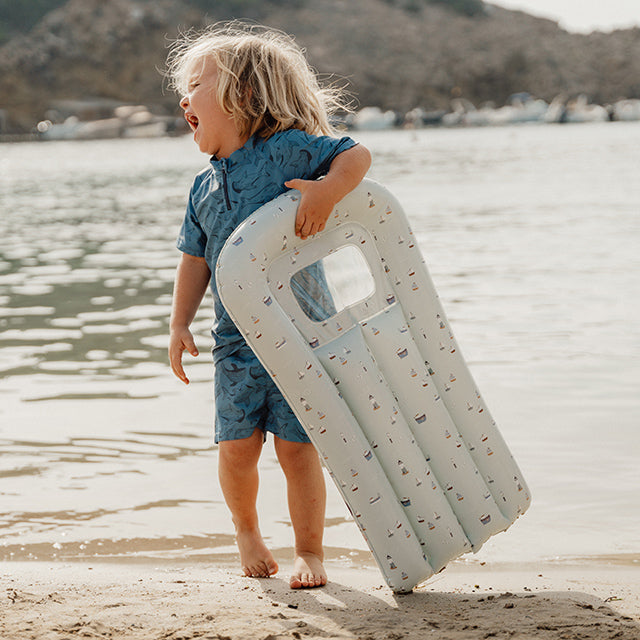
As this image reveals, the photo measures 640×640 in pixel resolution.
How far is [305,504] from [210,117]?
1.03m

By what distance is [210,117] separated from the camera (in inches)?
101

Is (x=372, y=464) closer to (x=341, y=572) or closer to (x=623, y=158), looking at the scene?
(x=341, y=572)

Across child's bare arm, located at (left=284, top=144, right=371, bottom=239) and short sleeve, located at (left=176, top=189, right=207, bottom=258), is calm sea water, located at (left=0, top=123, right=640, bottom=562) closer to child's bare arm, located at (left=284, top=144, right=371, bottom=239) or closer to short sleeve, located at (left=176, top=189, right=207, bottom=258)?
short sleeve, located at (left=176, top=189, right=207, bottom=258)

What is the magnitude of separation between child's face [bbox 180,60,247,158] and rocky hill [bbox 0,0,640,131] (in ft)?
237

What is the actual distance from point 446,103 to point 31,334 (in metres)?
78.6

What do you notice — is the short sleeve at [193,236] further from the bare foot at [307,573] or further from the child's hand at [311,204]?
the bare foot at [307,573]

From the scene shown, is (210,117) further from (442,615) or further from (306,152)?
(442,615)

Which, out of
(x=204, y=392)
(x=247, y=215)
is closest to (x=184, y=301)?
(x=247, y=215)

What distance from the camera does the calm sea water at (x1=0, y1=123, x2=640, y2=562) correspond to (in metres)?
3.29

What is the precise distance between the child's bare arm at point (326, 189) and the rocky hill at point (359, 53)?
238ft

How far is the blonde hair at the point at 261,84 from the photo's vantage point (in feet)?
8.36

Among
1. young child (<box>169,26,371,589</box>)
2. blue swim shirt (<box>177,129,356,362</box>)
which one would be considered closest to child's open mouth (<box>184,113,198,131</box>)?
young child (<box>169,26,371,589</box>)

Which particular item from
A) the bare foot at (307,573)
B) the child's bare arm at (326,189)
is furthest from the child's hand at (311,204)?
the bare foot at (307,573)

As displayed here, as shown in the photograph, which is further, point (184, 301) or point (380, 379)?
point (184, 301)
